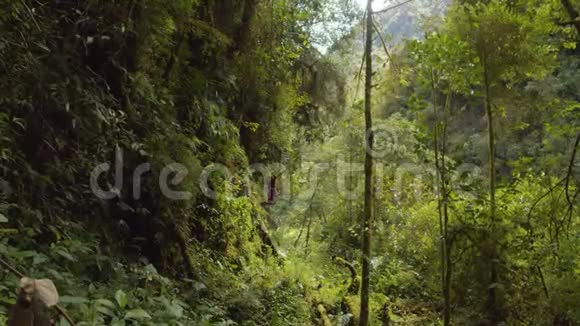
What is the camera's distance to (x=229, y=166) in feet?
20.7


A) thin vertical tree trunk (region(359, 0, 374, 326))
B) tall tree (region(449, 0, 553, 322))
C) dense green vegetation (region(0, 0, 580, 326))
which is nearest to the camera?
dense green vegetation (region(0, 0, 580, 326))

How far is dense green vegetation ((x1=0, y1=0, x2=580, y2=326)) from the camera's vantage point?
320 centimetres

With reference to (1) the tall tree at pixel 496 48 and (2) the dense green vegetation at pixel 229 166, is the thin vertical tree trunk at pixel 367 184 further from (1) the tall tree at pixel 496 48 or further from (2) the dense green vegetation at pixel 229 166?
(1) the tall tree at pixel 496 48

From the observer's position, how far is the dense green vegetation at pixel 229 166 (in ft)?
10.5

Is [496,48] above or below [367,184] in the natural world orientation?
above

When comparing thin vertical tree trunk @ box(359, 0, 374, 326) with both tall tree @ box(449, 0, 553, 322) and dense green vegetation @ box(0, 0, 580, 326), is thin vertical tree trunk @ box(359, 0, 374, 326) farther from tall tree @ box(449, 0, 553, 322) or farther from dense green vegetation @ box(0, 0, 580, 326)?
tall tree @ box(449, 0, 553, 322)

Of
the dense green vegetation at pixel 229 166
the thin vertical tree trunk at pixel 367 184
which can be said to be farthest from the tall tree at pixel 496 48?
the thin vertical tree trunk at pixel 367 184

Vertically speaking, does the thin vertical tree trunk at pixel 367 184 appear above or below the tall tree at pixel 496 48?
below

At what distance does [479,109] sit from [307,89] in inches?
303

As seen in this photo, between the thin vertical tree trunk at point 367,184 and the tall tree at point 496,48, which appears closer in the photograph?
the thin vertical tree trunk at point 367,184

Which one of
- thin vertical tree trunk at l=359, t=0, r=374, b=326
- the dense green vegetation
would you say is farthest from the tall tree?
thin vertical tree trunk at l=359, t=0, r=374, b=326

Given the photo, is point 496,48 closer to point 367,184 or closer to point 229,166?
point 367,184

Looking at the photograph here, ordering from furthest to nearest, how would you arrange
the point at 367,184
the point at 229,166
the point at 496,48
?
the point at 229,166, the point at 496,48, the point at 367,184

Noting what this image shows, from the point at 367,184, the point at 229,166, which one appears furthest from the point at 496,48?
the point at 229,166
